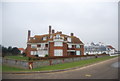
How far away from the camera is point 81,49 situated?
41625 mm

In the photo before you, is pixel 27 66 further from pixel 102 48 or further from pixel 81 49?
pixel 102 48

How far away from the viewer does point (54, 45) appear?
32.9 m

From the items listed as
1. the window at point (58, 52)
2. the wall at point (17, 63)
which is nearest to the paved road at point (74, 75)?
the wall at point (17, 63)

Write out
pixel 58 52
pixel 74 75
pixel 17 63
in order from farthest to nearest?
pixel 58 52 < pixel 17 63 < pixel 74 75

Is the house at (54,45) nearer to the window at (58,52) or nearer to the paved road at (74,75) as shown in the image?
the window at (58,52)

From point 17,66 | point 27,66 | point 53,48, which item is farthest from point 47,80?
point 53,48

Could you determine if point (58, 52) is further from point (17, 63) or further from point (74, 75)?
point (74, 75)

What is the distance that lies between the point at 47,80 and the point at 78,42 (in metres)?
32.5

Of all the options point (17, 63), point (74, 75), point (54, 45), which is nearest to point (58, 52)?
point (54, 45)

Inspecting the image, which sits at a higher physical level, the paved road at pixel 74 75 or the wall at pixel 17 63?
the wall at pixel 17 63

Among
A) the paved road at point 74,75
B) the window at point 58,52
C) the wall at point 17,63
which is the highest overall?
the window at point 58,52

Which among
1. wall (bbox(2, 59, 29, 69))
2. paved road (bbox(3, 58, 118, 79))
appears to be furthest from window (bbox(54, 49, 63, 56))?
paved road (bbox(3, 58, 118, 79))

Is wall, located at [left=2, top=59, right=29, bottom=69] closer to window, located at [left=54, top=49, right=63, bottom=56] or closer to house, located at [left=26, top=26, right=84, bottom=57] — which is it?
house, located at [left=26, top=26, right=84, bottom=57]

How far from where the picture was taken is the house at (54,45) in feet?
108
